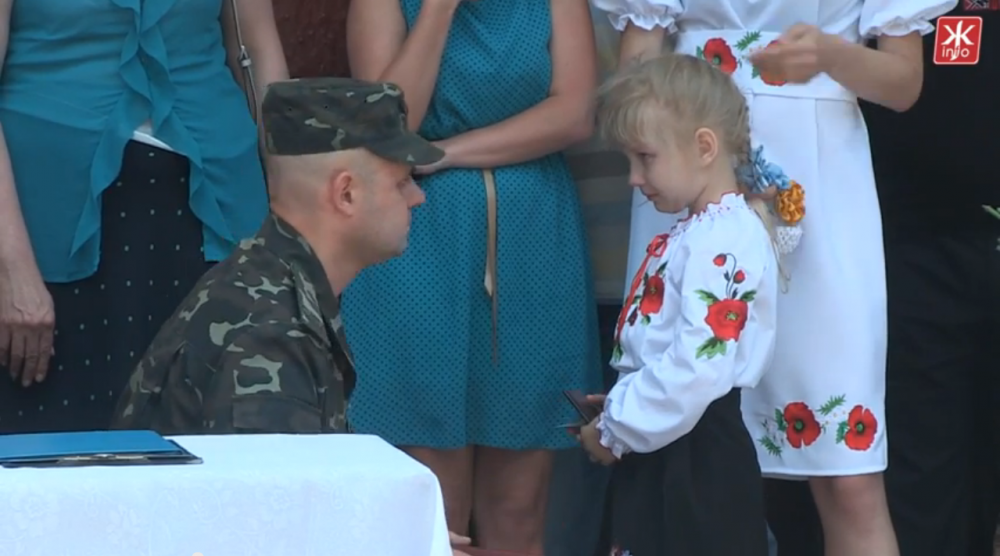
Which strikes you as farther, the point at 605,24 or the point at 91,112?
the point at 605,24

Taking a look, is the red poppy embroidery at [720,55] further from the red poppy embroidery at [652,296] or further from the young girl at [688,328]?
the red poppy embroidery at [652,296]

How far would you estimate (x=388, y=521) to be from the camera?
5.77 ft

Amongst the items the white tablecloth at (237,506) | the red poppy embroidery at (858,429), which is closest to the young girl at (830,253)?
the red poppy embroidery at (858,429)

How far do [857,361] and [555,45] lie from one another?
35.6 inches

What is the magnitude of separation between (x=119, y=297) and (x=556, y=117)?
976 millimetres

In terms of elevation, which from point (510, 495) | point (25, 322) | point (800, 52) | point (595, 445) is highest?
point (800, 52)

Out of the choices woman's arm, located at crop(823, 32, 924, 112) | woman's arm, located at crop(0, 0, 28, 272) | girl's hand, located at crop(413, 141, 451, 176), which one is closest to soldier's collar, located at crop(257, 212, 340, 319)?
woman's arm, located at crop(0, 0, 28, 272)

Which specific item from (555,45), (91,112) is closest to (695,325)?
(555,45)

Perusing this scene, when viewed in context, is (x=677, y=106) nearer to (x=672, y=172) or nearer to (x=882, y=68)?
(x=672, y=172)

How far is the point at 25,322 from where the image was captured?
294 centimetres

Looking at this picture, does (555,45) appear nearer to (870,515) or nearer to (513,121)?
(513,121)

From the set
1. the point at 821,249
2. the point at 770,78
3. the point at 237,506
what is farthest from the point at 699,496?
the point at 237,506

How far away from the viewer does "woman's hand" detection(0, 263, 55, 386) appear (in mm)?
2924

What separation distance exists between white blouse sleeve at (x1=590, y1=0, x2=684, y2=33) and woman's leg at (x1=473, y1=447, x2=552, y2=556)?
911 mm
